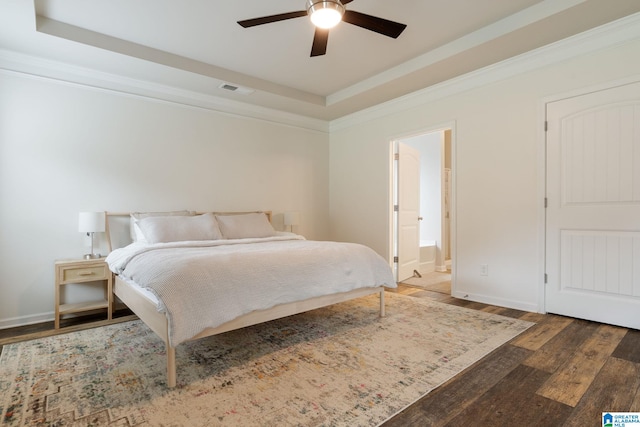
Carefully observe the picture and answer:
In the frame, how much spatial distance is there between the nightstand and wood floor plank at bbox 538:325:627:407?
349 cm

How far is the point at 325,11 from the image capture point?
2.15 meters

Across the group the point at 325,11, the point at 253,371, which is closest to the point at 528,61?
the point at 325,11

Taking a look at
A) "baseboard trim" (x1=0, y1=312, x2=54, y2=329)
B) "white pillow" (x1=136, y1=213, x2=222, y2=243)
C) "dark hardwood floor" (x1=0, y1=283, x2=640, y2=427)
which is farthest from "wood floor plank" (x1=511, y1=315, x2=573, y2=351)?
"baseboard trim" (x1=0, y1=312, x2=54, y2=329)

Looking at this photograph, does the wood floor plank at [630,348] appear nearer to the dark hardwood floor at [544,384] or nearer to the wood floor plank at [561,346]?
the dark hardwood floor at [544,384]

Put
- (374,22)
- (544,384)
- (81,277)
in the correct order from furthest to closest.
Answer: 1. (81,277)
2. (374,22)
3. (544,384)

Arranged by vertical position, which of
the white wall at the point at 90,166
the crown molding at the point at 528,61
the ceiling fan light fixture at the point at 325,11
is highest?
the crown molding at the point at 528,61

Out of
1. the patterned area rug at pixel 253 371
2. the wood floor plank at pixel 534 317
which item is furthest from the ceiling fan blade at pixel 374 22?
the wood floor plank at pixel 534 317

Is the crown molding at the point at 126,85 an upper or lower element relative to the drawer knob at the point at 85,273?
upper

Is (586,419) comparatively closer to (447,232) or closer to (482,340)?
(482,340)

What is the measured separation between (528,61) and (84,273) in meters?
4.67

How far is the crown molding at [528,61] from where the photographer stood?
105 inches
